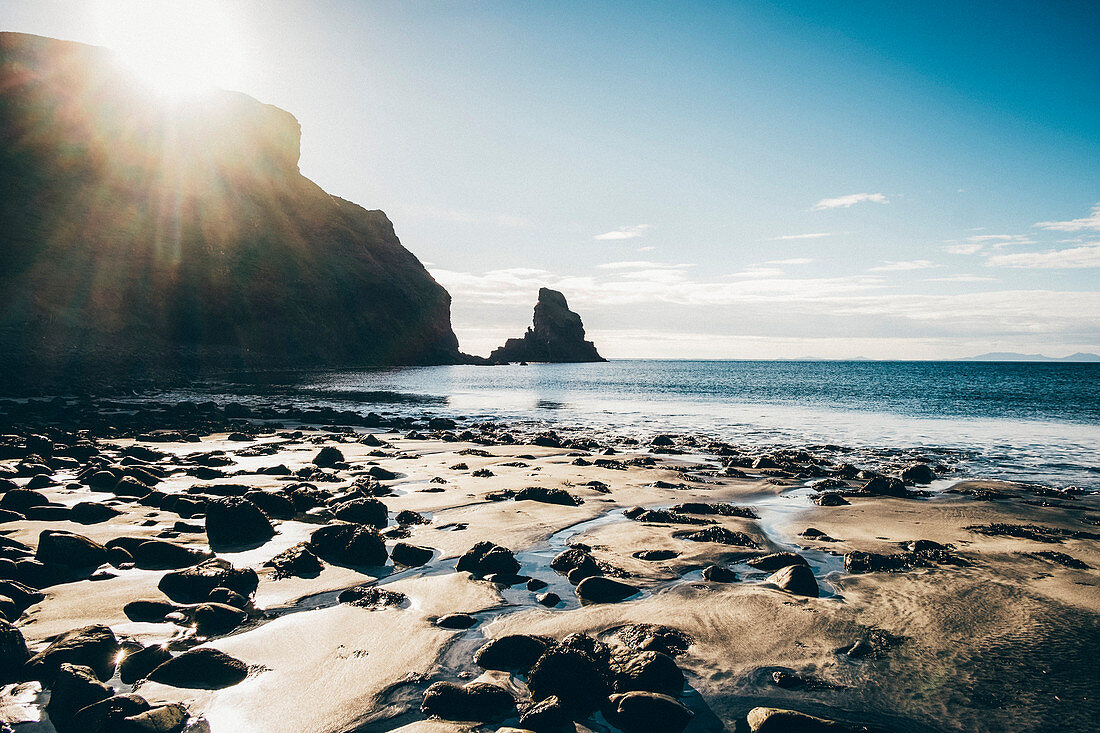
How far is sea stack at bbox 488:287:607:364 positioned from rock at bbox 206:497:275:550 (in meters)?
156

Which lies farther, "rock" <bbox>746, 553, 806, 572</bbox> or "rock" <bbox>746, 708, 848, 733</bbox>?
"rock" <bbox>746, 553, 806, 572</bbox>

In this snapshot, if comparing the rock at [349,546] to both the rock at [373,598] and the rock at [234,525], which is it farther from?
the rock at [234,525]

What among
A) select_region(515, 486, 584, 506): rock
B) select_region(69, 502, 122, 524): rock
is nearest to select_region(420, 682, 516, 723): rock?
select_region(515, 486, 584, 506): rock

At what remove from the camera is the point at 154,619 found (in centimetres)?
444

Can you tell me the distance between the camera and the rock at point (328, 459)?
1239cm

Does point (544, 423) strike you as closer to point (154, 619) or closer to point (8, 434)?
point (8, 434)

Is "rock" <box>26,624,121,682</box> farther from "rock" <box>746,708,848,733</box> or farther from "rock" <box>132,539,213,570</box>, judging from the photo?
"rock" <box>746,708,848,733</box>

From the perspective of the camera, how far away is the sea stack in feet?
544

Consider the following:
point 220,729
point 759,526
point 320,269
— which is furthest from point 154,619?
point 320,269

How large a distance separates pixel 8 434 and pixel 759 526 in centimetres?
1988

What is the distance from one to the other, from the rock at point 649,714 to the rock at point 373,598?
2375mm

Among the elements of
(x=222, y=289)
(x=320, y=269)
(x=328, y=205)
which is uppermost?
(x=328, y=205)

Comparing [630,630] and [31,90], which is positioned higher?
[31,90]

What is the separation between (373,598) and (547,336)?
162 meters
